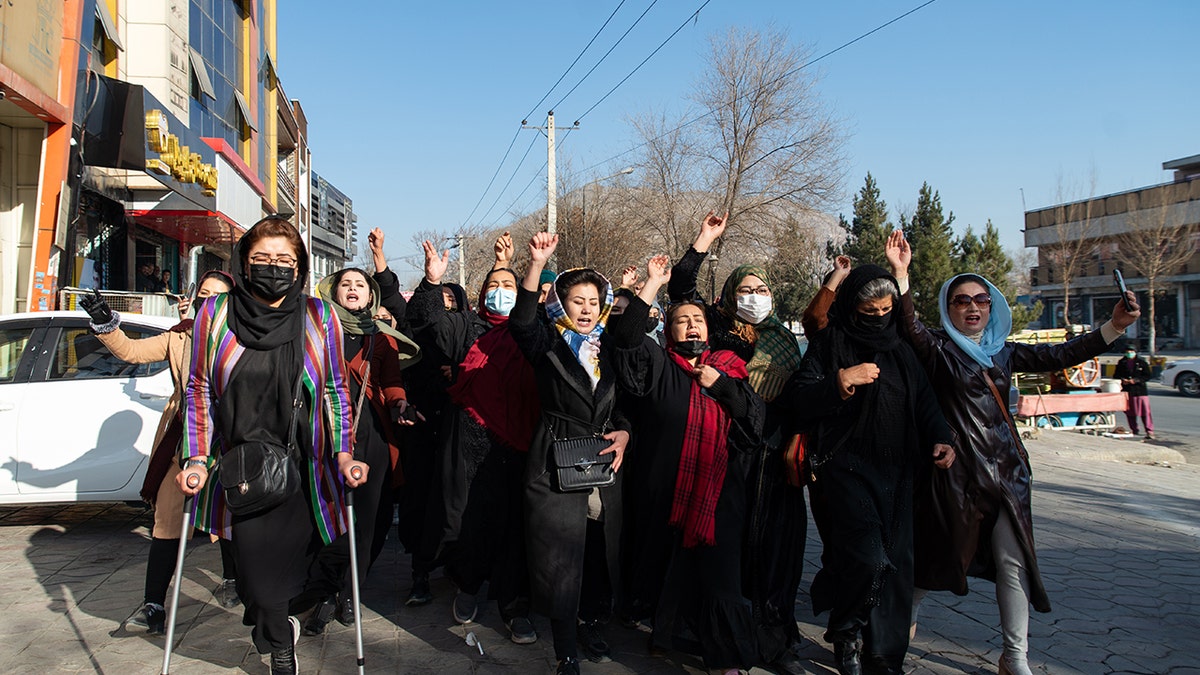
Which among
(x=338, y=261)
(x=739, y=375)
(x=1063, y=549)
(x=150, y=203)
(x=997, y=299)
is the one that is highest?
(x=338, y=261)

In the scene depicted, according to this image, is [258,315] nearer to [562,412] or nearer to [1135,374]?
[562,412]

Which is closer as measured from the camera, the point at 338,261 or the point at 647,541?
the point at 647,541

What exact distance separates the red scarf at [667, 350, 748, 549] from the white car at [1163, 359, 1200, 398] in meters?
24.2

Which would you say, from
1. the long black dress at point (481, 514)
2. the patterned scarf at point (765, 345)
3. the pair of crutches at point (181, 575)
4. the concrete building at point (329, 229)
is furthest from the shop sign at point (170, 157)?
the concrete building at point (329, 229)

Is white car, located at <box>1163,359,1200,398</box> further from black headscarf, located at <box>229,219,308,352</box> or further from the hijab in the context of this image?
black headscarf, located at <box>229,219,308,352</box>

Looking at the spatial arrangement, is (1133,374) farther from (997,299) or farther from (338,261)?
(338,261)

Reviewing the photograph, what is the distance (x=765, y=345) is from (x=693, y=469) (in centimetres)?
78

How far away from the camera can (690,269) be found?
14.1ft

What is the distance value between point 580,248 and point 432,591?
26.7 meters

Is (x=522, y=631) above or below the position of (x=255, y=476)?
below

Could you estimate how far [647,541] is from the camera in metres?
4.05

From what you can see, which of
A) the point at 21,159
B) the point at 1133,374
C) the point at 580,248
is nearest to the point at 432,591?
the point at 21,159

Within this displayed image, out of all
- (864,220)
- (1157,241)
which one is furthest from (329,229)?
(1157,241)

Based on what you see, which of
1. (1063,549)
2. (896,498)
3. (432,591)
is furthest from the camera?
(1063,549)
